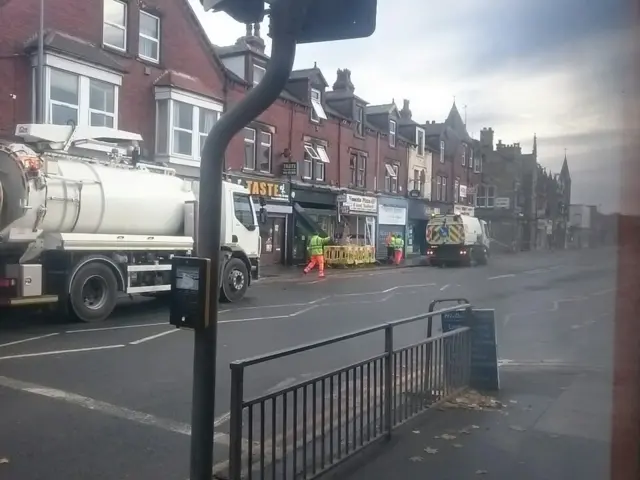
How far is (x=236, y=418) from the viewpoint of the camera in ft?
10.7

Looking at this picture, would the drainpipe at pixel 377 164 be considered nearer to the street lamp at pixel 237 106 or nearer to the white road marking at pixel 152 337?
the street lamp at pixel 237 106

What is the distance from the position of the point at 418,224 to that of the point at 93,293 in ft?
20.2

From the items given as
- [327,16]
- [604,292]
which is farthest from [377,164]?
[604,292]

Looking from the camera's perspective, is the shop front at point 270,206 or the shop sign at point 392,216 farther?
the shop front at point 270,206

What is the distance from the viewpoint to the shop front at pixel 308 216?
13484 millimetres

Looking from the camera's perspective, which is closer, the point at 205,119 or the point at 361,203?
the point at 361,203

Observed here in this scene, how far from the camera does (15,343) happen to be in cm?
807

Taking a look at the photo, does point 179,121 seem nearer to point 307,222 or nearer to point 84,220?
point 307,222

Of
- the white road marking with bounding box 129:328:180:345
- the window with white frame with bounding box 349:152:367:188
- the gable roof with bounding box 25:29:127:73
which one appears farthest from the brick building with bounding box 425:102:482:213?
the gable roof with bounding box 25:29:127:73

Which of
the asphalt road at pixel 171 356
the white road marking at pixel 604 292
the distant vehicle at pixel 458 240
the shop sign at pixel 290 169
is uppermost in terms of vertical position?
the shop sign at pixel 290 169

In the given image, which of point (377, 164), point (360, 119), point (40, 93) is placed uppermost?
point (40, 93)

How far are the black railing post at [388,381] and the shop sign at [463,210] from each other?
0.95 m

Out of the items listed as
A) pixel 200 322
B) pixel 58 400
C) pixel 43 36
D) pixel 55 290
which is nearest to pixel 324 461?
pixel 200 322

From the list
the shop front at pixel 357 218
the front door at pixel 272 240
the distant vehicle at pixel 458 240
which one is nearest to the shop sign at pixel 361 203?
the shop front at pixel 357 218
